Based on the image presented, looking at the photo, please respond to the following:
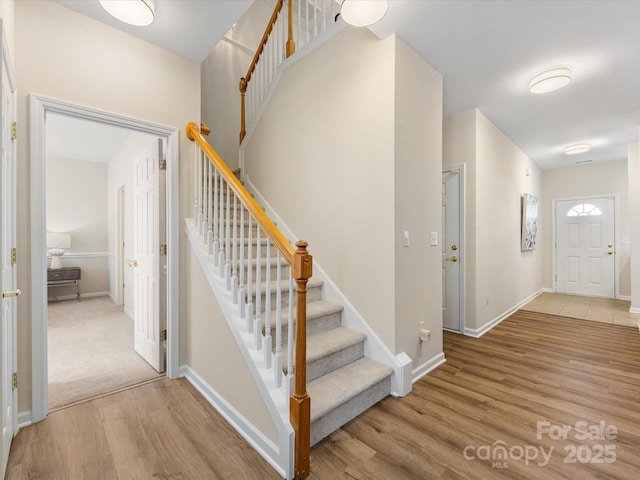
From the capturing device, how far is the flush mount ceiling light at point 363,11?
181cm

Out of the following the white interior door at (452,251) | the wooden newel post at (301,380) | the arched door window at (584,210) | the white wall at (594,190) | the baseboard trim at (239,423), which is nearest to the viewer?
the wooden newel post at (301,380)

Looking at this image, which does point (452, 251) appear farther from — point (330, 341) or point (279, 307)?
point (279, 307)

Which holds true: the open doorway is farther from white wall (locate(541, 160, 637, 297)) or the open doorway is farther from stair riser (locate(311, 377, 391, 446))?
white wall (locate(541, 160, 637, 297))

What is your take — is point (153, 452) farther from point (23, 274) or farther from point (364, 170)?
point (364, 170)

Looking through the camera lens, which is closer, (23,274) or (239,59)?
(23,274)

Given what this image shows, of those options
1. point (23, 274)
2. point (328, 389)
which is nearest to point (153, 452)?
point (328, 389)

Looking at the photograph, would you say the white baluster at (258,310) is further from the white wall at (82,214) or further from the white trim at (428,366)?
the white wall at (82,214)

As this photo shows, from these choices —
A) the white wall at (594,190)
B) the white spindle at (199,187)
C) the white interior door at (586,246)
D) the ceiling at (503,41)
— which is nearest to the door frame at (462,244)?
the ceiling at (503,41)

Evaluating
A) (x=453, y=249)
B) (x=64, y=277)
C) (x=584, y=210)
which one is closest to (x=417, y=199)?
(x=453, y=249)

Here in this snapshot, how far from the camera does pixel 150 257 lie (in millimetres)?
2766

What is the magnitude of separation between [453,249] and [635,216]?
3.19 meters

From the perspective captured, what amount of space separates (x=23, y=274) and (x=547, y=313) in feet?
20.3

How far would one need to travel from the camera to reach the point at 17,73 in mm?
1843

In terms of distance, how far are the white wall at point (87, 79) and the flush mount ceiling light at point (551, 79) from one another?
3.21 meters
